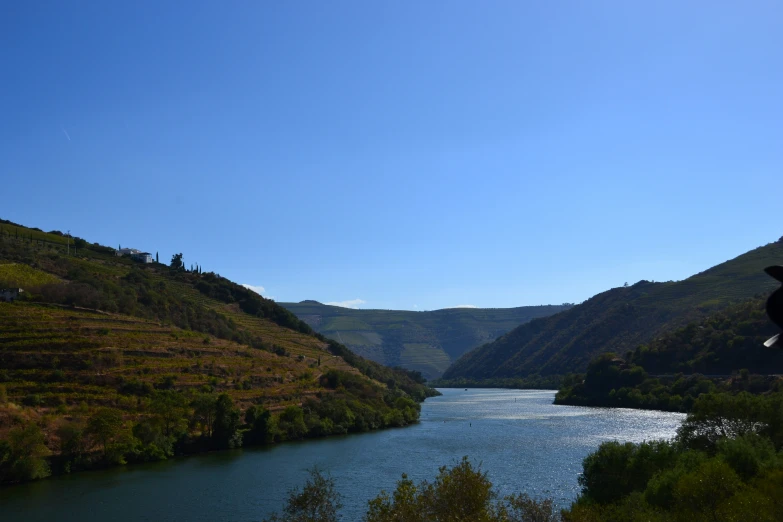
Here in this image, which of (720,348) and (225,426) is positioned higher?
(720,348)

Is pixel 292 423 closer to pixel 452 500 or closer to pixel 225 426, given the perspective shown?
pixel 225 426

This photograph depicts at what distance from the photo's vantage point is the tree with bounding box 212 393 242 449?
71.7 metres

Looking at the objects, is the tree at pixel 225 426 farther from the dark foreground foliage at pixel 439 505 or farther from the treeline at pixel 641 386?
the treeline at pixel 641 386

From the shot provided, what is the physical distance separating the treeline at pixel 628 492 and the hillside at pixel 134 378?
3683cm

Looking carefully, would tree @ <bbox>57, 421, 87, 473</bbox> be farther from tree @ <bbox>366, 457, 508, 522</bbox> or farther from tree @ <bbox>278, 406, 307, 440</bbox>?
tree @ <bbox>366, 457, 508, 522</bbox>

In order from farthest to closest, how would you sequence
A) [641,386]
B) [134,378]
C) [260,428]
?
1. [641,386]
2. [260,428]
3. [134,378]

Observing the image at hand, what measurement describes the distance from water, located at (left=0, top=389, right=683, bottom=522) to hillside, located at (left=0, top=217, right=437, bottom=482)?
365 cm

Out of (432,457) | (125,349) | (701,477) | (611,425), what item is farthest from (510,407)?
(701,477)

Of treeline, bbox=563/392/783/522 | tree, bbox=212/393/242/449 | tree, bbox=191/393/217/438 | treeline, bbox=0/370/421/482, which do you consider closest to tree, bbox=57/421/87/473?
treeline, bbox=0/370/421/482

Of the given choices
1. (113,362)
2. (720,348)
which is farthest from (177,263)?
(720,348)

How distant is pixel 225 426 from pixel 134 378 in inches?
502

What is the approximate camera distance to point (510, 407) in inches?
5138

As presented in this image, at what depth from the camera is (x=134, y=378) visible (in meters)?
73.1

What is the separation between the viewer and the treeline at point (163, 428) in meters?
55.5
